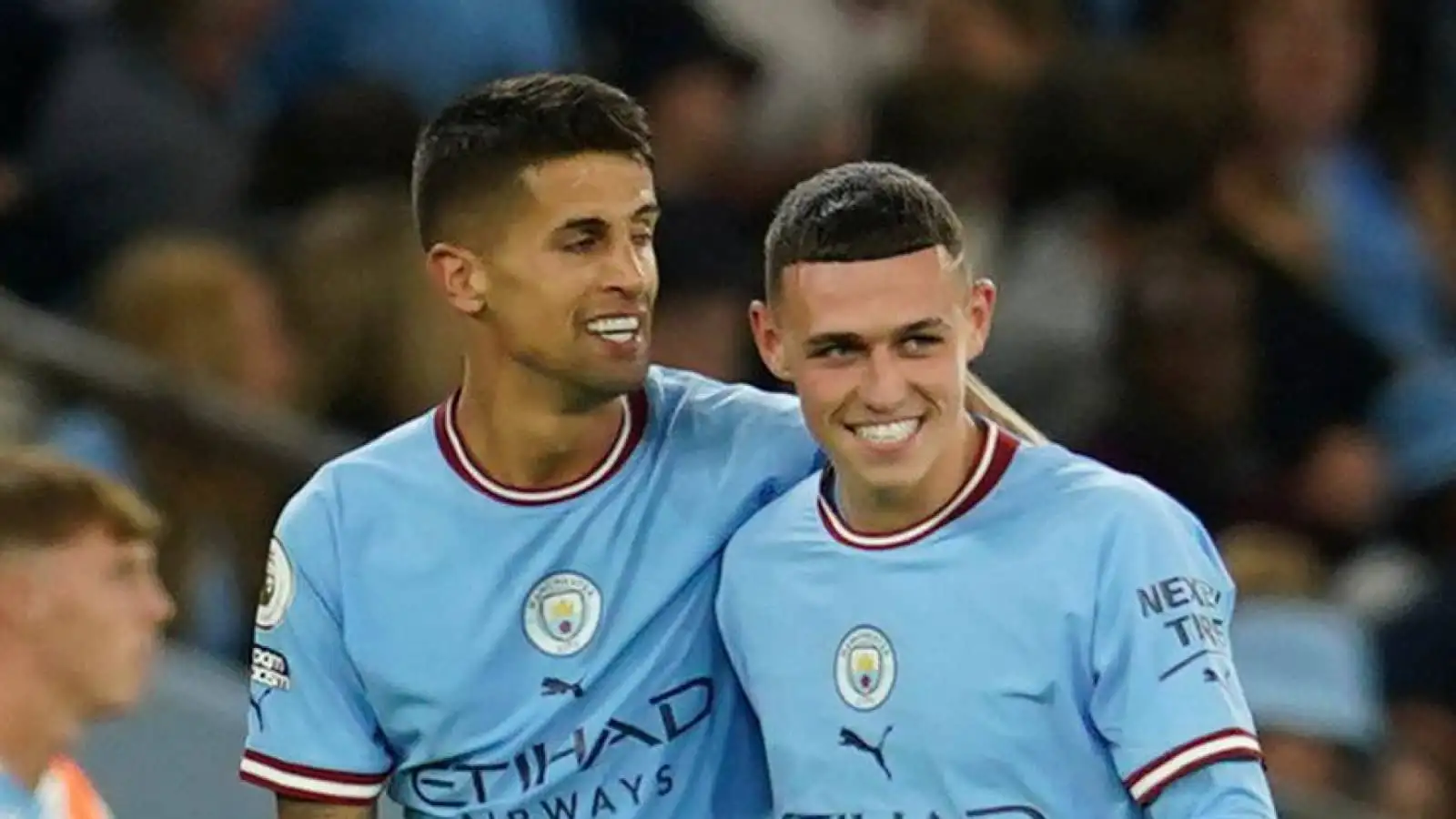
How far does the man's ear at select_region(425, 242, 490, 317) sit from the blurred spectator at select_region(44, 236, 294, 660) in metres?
1.79

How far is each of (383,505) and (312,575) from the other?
0.11 meters

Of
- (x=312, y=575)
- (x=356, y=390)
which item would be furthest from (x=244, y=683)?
(x=312, y=575)

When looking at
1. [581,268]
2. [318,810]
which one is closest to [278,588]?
[318,810]

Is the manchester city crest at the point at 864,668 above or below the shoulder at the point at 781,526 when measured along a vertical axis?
below

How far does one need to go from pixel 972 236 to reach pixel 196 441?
5.46ft

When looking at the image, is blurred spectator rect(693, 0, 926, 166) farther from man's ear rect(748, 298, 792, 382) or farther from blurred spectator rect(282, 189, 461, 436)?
man's ear rect(748, 298, 792, 382)

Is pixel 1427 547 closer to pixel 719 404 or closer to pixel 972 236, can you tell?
pixel 972 236

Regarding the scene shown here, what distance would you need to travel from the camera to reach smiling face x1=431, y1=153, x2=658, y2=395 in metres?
4.00

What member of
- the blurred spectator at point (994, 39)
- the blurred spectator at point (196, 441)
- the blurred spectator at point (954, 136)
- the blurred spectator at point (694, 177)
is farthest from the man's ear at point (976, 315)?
the blurred spectator at point (994, 39)

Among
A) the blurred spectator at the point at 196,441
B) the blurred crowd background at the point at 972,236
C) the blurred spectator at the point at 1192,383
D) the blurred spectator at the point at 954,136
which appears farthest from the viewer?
the blurred spectator at the point at 954,136

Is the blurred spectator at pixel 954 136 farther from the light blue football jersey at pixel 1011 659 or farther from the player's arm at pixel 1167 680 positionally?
the player's arm at pixel 1167 680

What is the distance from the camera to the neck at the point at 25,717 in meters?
4.07

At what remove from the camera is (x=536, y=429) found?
4090 millimetres

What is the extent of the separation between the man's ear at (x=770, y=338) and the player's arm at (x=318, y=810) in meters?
0.68
